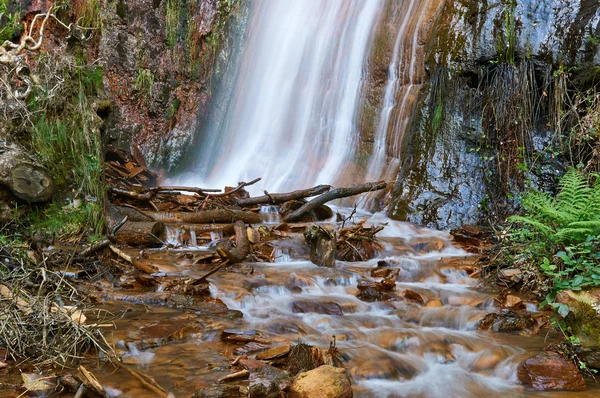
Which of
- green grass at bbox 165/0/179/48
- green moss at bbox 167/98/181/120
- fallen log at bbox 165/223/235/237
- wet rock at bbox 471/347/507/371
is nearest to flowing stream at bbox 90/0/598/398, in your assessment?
wet rock at bbox 471/347/507/371

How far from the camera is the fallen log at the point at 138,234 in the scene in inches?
246

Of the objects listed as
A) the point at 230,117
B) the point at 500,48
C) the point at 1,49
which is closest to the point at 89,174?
the point at 1,49

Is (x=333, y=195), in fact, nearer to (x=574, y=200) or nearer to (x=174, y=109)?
(x=574, y=200)

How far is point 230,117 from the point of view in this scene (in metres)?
13.5

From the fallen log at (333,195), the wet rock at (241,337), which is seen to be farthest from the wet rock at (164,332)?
the fallen log at (333,195)

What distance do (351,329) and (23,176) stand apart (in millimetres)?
3794

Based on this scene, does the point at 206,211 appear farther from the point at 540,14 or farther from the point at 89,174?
the point at 540,14

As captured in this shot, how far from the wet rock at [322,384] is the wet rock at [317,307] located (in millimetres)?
1508

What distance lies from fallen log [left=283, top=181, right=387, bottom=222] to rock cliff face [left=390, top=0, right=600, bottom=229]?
526mm

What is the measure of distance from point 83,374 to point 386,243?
453cm

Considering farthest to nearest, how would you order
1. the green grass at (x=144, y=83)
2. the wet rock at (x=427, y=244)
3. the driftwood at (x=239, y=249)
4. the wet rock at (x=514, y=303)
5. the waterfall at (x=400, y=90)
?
the green grass at (x=144, y=83), the waterfall at (x=400, y=90), the wet rock at (x=427, y=244), the driftwood at (x=239, y=249), the wet rock at (x=514, y=303)

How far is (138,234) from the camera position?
20.7 ft

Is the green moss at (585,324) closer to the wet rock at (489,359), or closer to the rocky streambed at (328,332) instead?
the rocky streambed at (328,332)

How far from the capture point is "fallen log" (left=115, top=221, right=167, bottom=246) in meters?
6.25
